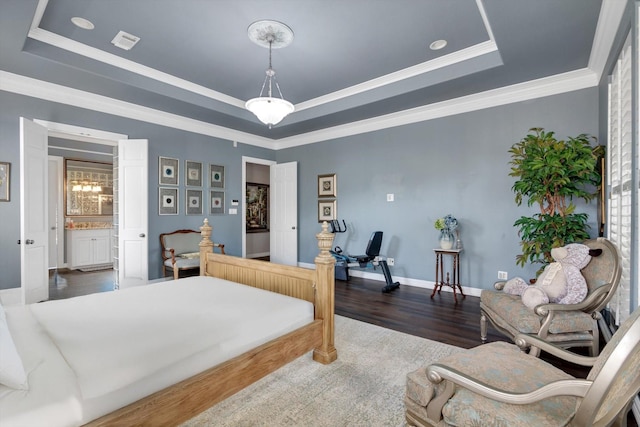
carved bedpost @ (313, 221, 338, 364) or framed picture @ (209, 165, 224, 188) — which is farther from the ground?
framed picture @ (209, 165, 224, 188)

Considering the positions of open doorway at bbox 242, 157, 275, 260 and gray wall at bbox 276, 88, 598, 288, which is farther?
open doorway at bbox 242, 157, 275, 260

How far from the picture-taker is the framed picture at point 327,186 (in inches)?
230

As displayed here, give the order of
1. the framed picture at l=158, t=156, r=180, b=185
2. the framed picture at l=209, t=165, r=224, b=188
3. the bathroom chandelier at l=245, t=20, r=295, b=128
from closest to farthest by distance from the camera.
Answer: the bathroom chandelier at l=245, t=20, r=295, b=128
the framed picture at l=158, t=156, r=180, b=185
the framed picture at l=209, t=165, r=224, b=188

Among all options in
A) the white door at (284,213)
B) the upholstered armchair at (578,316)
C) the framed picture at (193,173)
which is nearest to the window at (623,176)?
the upholstered armchair at (578,316)

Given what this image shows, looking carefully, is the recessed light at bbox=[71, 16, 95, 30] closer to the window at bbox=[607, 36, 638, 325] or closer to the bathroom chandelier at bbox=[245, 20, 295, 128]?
the bathroom chandelier at bbox=[245, 20, 295, 128]

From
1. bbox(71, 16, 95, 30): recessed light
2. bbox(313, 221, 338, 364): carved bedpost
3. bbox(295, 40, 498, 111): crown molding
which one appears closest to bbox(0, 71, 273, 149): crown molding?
bbox(71, 16, 95, 30): recessed light

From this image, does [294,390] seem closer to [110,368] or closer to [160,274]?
[110,368]

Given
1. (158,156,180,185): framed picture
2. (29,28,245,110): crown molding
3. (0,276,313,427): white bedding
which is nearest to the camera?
(0,276,313,427): white bedding

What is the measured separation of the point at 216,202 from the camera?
566 cm

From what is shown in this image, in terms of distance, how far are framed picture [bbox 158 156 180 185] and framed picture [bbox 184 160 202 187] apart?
15 cm

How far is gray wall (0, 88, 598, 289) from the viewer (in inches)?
147

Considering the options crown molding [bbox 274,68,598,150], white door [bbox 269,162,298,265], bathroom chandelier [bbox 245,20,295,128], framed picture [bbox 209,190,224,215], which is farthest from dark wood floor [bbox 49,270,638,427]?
crown molding [bbox 274,68,598,150]

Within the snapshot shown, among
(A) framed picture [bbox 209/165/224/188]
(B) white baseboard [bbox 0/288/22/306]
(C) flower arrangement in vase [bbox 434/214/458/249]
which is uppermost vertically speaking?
(A) framed picture [bbox 209/165/224/188]

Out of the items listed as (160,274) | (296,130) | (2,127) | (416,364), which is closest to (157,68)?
(2,127)
